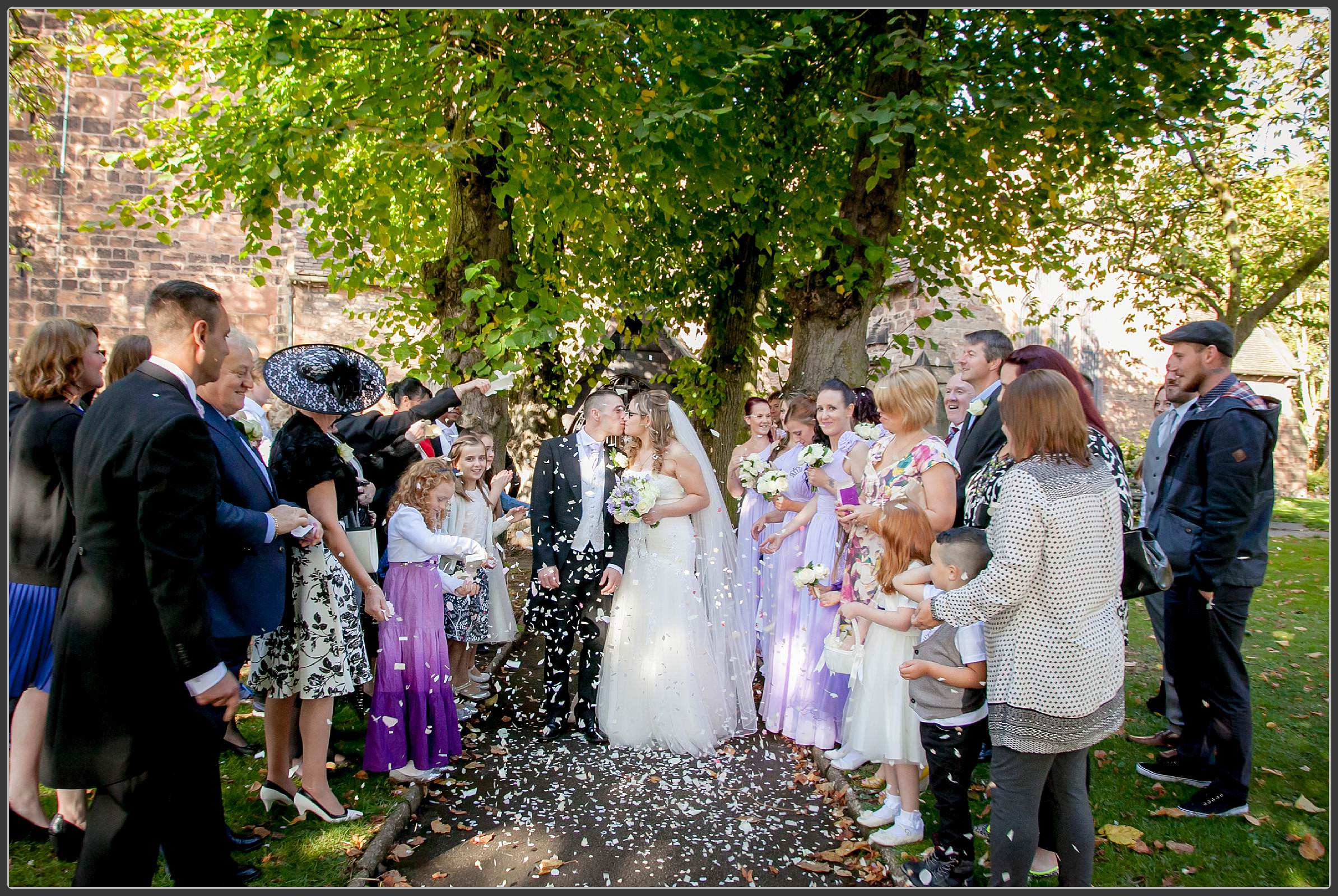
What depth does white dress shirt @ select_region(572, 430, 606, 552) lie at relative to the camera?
574 centimetres

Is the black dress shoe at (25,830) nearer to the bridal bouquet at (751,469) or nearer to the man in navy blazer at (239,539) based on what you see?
the man in navy blazer at (239,539)

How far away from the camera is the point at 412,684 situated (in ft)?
15.7

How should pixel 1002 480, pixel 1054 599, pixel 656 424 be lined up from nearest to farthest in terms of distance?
1. pixel 1054 599
2. pixel 1002 480
3. pixel 656 424

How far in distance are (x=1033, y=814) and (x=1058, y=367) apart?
1.91 meters

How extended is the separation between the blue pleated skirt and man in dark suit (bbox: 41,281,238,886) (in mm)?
1283

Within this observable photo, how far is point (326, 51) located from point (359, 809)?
5.91 meters

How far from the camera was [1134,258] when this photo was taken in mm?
17266

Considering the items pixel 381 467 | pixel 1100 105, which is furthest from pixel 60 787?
pixel 1100 105

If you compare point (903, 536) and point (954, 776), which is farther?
point (903, 536)

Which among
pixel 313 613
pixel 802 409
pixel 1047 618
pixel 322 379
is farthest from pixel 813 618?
pixel 322 379

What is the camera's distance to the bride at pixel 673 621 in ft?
17.9

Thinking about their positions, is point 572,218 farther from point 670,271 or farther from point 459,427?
point 670,271

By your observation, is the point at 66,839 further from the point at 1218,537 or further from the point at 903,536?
the point at 1218,537

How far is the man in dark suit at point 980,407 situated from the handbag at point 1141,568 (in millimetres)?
911
